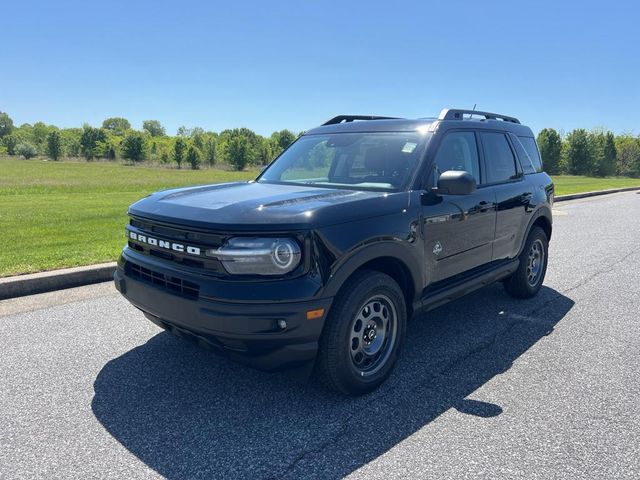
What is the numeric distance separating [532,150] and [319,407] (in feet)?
13.7

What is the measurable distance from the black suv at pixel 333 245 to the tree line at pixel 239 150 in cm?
5914

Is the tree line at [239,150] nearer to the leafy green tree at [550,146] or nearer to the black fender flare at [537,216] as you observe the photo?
the leafy green tree at [550,146]

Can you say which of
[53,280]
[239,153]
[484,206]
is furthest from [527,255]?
[239,153]

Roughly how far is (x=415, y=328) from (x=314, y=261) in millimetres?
2134

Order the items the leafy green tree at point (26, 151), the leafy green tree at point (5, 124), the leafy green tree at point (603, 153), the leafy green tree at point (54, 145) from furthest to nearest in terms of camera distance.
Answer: the leafy green tree at point (5, 124), the leafy green tree at point (26, 151), the leafy green tree at point (54, 145), the leafy green tree at point (603, 153)

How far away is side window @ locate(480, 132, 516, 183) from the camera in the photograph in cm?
465

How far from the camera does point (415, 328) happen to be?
15.2 feet

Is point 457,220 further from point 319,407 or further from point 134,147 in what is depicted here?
point 134,147

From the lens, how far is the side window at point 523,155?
522cm

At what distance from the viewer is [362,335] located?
3.29 meters

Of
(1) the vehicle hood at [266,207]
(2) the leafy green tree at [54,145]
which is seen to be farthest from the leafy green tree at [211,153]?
(1) the vehicle hood at [266,207]

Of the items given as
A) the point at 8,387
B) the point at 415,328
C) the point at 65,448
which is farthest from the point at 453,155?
the point at 8,387

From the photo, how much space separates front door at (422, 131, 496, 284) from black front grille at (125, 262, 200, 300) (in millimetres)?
1737

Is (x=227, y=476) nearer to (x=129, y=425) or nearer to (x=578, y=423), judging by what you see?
(x=129, y=425)
